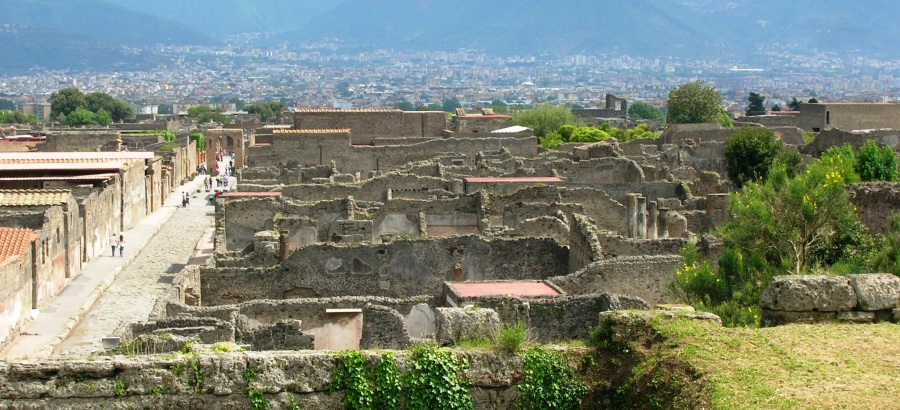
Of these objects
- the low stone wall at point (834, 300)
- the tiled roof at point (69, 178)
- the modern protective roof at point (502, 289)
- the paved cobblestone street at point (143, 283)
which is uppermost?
the low stone wall at point (834, 300)

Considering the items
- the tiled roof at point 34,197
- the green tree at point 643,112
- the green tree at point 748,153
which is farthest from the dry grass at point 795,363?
the green tree at point 643,112

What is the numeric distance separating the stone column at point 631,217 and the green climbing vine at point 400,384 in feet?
61.6

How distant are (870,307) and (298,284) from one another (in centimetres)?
1178

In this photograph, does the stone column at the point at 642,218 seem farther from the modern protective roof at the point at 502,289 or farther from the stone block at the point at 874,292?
the stone block at the point at 874,292

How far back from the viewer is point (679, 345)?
9469mm

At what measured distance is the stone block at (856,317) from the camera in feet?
35.1

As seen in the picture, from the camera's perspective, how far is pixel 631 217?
28266 millimetres

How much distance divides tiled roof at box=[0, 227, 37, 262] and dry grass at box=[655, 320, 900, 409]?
2005 cm

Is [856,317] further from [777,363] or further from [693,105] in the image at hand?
[693,105]

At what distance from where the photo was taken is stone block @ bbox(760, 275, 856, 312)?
10742 millimetres

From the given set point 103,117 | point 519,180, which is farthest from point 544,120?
point 103,117

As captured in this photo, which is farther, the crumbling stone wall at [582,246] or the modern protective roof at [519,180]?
the modern protective roof at [519,180]

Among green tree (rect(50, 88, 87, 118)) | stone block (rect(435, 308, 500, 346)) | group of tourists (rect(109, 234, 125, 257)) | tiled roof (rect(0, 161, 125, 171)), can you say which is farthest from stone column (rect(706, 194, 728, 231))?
green tree (rect(50, 88, 87, 118))

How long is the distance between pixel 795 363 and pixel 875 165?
3137cm
